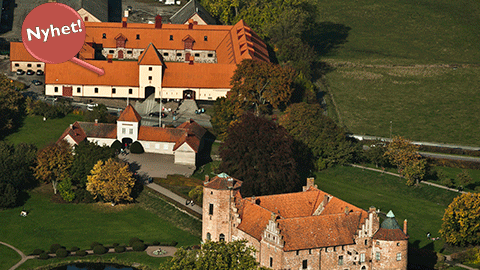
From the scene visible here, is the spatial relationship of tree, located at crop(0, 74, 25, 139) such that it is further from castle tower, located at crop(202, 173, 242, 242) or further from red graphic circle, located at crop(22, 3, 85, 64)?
castle tower, located at crop(202, 173, 242, 242)

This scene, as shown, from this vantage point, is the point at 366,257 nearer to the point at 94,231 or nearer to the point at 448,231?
the point at 448,231

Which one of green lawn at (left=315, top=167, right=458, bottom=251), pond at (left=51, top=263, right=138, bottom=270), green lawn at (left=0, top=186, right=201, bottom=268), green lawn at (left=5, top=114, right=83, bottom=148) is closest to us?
pond at (left=51, top=263, right=138, bottom=270)

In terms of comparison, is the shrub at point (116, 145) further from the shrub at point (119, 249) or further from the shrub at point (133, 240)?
the shrub at point (119, 249)

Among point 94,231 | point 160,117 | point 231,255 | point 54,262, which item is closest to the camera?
point 231,255

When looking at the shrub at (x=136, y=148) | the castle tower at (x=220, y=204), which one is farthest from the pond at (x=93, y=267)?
the shrub at (x=136, y=148)

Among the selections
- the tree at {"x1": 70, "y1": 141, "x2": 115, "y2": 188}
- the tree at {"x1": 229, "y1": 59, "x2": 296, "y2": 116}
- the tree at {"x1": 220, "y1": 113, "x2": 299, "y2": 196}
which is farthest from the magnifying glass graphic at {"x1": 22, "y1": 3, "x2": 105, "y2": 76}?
the tree at {"x1": 220, "y1": 113, "x2": 299, "y2": 196}

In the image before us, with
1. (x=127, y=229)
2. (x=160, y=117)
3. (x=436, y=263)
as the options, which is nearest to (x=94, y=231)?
(x=127, y=229)

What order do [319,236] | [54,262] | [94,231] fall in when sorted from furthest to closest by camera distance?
1. [94,231]
2. [54,262]
3. [319,236]
